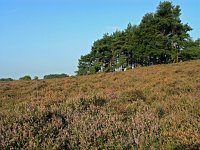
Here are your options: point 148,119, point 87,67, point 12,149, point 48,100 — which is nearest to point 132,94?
point 48,100

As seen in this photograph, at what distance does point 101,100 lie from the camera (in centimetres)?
1075

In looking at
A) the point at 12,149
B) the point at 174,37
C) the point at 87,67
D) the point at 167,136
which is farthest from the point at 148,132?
the point at 87,67

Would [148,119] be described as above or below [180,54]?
below

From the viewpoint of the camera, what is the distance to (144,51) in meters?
63.9

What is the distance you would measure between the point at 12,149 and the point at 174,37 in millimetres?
55457

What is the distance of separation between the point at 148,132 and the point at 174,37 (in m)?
54.1

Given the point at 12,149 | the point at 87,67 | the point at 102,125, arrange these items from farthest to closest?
the point at 87,67 < the point at 102,125 < the point at 12,149

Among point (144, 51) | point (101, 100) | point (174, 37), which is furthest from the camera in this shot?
point (144, 51)

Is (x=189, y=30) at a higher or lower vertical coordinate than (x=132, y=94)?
higher

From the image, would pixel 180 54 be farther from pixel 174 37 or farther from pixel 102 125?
pixel 102 125

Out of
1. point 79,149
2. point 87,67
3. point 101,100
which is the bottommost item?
point 79,149

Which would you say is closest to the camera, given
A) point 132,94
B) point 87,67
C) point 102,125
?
point 102,125

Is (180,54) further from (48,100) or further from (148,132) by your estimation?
(148,132)

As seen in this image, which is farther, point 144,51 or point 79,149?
point 144,51
